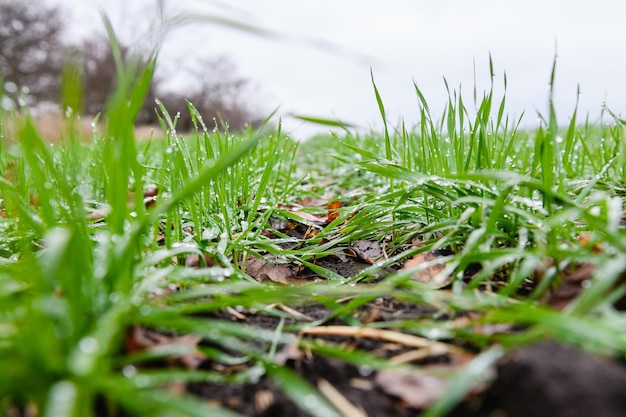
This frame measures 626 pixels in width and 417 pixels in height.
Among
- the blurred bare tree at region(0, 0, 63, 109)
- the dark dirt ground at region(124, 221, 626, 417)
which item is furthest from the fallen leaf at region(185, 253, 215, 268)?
the blurred bare tree at region(0, 0, 63, 109)

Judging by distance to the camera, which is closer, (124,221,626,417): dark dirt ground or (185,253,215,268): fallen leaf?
(124,221,626,417): dark dirt ground

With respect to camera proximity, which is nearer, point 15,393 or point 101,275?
point 15,393

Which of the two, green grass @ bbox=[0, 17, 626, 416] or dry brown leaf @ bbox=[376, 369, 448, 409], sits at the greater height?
green grass @ bbox=[0, 17, 626, 416]

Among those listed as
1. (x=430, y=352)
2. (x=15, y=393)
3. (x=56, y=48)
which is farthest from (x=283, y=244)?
(x=56, y=48)

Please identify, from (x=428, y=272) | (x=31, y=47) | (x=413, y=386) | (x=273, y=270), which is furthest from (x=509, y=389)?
(x=31, y=47)

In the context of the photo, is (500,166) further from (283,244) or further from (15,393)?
(15,393)

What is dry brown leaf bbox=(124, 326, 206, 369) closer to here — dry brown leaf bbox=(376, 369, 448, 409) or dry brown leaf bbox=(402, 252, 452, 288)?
dry brown leaf bbox=(376, 369, 448, 409)

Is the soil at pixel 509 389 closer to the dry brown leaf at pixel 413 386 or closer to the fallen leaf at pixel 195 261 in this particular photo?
the dry brown leaf at pixel 413 386

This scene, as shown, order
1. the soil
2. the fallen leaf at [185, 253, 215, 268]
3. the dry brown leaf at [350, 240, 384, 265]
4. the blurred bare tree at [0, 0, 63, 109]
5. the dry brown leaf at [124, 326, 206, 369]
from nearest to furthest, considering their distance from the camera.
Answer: the soil, the dry brown leaf at [124, 326, 206, 369], the fallen leaf at [185, 253, 215, 268], the dry brown leaf at [350, 240, 384, 265], the blurred bare tree at [0, 0, 63, 109]
